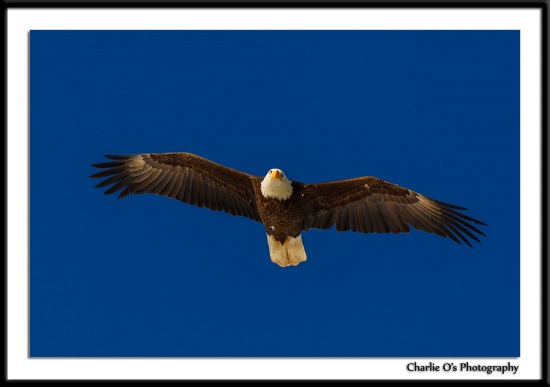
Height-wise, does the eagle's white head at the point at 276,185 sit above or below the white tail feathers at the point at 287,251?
above

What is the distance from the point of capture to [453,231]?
33.9 feet

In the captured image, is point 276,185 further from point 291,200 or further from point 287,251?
point 287,251

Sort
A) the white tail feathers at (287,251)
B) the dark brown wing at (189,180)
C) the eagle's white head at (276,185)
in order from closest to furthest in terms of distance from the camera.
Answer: the eagle's white head at (276,185)
the dark brown wing at (189,180)
the white tail feathers at (287,251)

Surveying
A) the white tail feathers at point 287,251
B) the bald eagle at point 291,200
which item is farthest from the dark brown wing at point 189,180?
the white tail feathers at point 287,251

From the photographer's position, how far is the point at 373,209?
10.5 meters

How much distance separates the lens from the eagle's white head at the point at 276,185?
32.9ft

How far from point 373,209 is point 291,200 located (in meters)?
1.06

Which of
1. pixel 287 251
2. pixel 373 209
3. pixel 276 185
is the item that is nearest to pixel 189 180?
pixel 276 185

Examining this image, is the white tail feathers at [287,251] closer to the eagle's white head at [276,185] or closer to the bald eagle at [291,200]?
the bald eagle at [291,200]

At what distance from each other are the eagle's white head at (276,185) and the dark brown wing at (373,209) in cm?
32

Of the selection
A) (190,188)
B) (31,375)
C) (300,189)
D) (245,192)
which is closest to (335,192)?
(300,189)

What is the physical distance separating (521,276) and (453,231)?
1.36 metres

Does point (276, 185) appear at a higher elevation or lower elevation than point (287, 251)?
higher

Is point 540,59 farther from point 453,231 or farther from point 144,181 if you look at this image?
point 144,181
